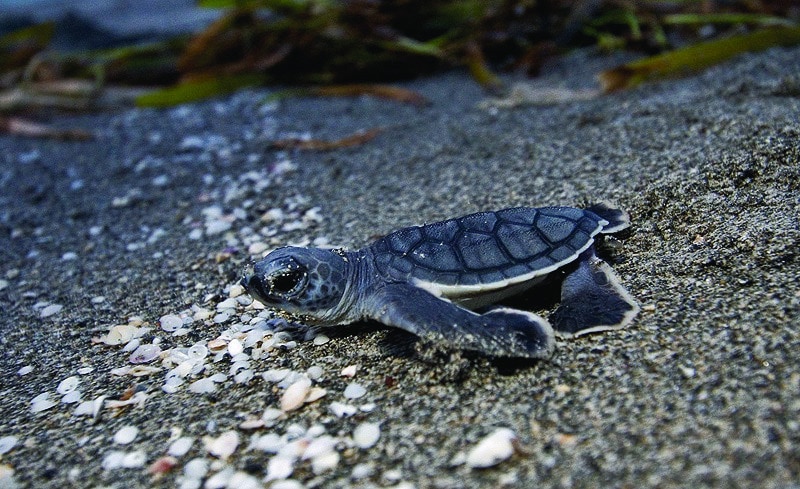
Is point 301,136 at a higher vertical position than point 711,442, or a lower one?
higher

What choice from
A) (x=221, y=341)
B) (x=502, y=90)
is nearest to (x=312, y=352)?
(x=221, y=341)

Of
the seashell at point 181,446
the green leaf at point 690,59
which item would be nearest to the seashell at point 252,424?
the seashell at point 181,446

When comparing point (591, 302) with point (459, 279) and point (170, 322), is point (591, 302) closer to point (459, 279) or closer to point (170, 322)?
point (459, 279)

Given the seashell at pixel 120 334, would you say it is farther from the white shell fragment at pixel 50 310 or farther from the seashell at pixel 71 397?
the white shell fragment at pixel 50 310

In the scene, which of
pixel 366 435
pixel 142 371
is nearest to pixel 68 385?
pixel 142 371

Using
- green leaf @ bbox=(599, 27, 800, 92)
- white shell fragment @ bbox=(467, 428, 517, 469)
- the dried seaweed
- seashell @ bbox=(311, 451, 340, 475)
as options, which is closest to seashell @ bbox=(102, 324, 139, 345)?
seashell @ bbox=(311, 451, 340, 475)

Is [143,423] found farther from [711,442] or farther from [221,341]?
[711,442]
